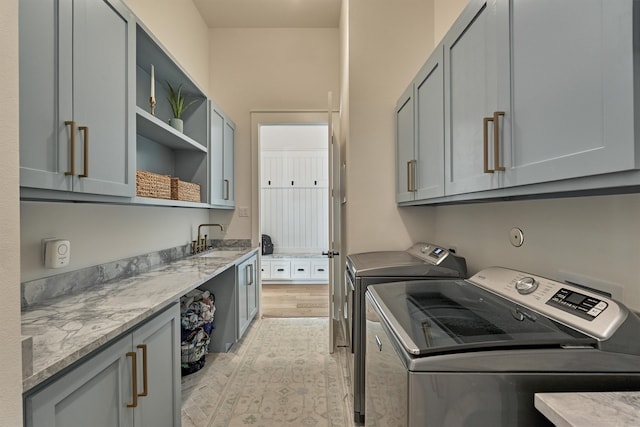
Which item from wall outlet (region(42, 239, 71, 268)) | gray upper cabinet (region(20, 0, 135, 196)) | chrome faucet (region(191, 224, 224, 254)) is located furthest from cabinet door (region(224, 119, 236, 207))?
wall outlet (region(42, 239, 71, 268))

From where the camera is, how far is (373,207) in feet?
7.52

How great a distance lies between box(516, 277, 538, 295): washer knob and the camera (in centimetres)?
108

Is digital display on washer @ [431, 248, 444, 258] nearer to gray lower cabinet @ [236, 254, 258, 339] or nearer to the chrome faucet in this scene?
gray lower cabinet @ [236, 254, 258, 339]

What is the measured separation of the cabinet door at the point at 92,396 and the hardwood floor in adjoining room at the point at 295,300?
2.70 m

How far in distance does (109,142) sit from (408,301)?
1.43 metres

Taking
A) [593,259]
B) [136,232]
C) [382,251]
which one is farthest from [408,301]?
[136,232]

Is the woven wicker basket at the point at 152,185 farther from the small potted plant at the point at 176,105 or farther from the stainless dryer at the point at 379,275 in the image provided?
the stainless dryer at the point at 379,275

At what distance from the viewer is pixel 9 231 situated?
0.61 metres

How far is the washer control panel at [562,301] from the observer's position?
2.56ft

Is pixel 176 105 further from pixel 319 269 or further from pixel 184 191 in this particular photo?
pixel 319 269

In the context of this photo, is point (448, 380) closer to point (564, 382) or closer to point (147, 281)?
point (564, 382)

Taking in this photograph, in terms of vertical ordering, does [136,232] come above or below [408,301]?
above

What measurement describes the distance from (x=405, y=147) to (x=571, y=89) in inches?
53.3

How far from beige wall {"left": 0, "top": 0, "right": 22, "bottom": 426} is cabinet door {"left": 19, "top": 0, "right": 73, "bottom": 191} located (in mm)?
438
